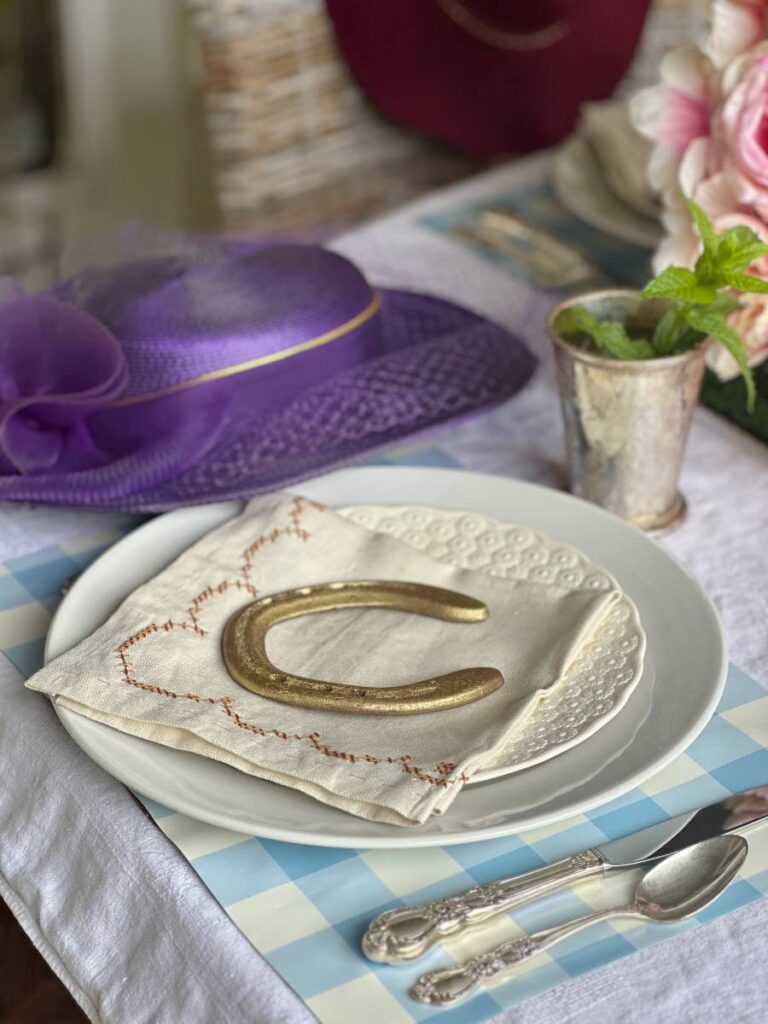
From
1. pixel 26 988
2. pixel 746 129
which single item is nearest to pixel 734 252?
pixel 746 129

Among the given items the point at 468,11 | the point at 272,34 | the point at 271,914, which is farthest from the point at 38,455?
the point at 468,11

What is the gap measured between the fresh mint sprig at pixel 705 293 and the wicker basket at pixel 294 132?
76 cm

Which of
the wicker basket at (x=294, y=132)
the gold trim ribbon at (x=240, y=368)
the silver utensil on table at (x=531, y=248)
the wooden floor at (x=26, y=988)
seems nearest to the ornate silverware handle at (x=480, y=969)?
the wooden floor at (x=26, y=988)

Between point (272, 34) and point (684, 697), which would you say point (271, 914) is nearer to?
point (684, 697)

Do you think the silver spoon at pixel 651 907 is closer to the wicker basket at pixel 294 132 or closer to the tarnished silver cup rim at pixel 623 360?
the tarnished silver cup rim at pixel 623 360

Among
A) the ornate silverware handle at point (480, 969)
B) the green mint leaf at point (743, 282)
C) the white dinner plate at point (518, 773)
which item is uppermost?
the green mint leaf at point (743, 282)

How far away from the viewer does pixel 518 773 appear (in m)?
0.53

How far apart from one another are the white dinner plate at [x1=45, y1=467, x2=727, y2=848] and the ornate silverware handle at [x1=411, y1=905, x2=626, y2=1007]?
0.04m

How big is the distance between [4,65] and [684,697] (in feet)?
8.02

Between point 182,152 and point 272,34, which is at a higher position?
point 272,34

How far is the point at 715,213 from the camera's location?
2.54ft

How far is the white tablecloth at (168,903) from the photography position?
0.46 metres

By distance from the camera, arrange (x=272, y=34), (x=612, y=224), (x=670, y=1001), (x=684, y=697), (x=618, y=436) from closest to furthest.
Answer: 1. (x=670, y=1001)
2. (x=684, y=697)
3. (x=618, y=436)
4. (x=612, y=224)
5. (x=272, y=34)

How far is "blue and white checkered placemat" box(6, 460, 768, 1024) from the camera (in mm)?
458
